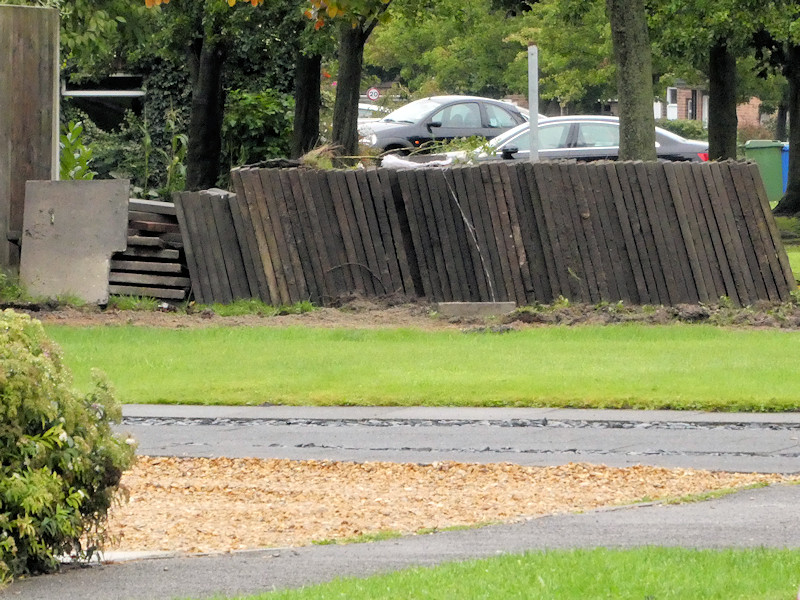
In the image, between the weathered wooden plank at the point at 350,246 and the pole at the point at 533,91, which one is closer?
the weathered wooden plank at the point at 350,246

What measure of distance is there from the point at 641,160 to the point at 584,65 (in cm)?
3341

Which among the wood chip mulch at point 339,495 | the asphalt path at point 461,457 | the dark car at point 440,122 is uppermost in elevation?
the dark car at point 440,122

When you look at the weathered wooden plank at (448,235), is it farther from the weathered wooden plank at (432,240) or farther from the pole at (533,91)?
the pole at (533,91)

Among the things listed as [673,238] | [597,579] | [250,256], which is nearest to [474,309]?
[673,238]

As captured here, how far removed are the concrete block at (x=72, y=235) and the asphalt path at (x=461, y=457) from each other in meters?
5.94

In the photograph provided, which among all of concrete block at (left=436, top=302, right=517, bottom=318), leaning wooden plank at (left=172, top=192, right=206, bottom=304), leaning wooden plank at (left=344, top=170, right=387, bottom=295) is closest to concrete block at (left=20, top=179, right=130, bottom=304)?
leaning wooden plank at (left=172, top=192, right=206, bottom=304)

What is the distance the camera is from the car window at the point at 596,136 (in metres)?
27.2

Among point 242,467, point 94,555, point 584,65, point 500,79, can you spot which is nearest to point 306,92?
point 242,467

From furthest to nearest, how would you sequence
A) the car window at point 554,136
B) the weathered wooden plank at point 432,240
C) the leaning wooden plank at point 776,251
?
the car window at point 554,136
the weathered wooden plank at point 432,240
the leaning wooden plank at point 776,251

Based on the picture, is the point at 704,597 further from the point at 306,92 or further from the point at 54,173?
the point at 306,92

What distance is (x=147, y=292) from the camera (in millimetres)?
16781

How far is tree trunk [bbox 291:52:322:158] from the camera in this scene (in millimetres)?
24797

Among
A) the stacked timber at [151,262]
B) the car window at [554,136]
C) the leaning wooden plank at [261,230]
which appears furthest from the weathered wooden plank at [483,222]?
the car window at [554,136]

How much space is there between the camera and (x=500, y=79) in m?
59.8
